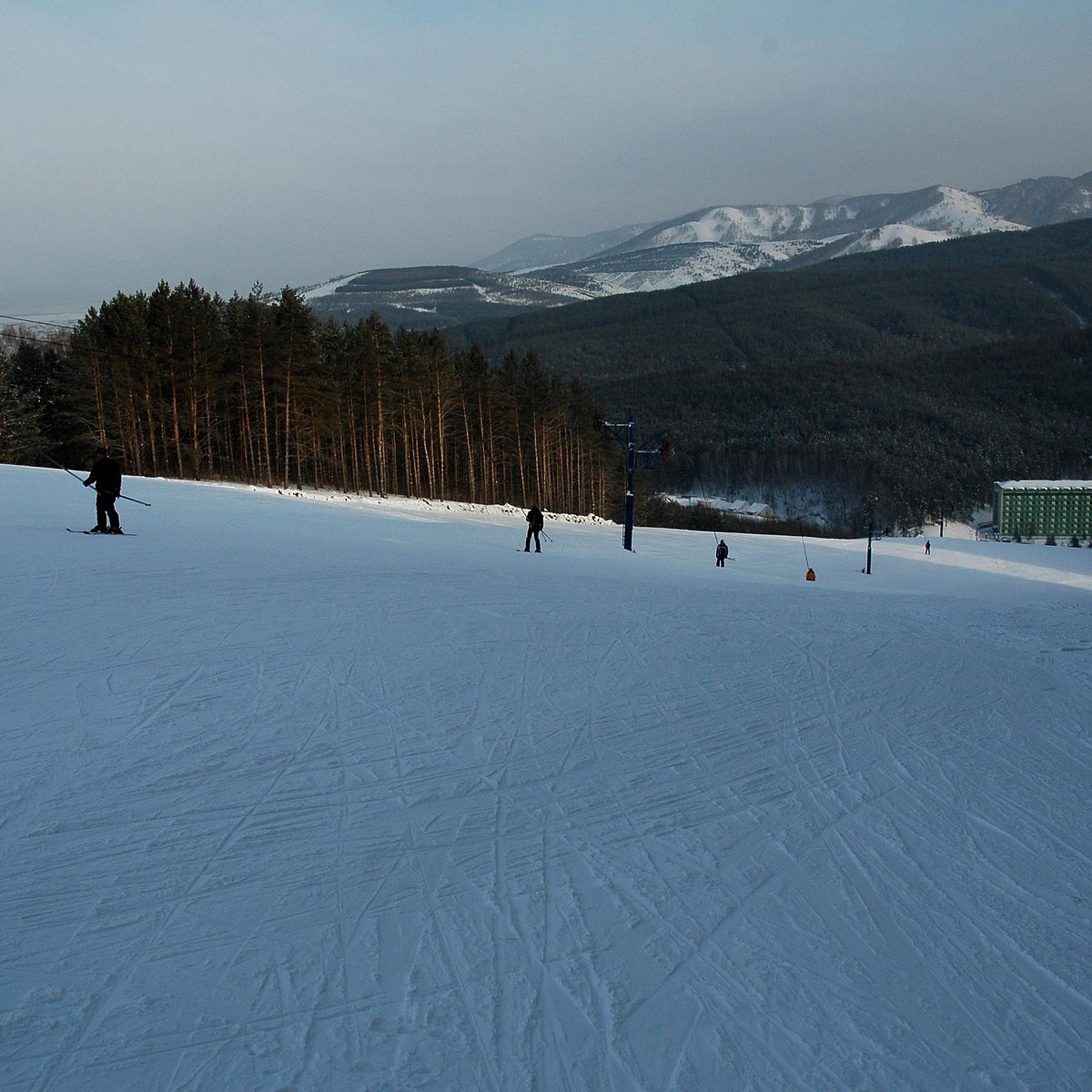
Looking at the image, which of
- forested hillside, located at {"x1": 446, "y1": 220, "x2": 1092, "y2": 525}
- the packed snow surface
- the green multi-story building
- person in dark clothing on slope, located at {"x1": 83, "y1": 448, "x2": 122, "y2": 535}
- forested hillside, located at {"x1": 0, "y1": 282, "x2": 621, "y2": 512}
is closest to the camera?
the packed snow surface

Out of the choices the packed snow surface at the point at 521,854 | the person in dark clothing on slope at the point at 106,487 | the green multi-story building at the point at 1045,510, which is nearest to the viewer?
the packed snow surface at the point at 521,854

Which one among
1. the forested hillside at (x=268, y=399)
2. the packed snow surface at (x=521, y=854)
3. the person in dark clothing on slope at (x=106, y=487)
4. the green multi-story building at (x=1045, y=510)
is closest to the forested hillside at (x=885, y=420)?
the green multi-story building at (x=1045, y=510)

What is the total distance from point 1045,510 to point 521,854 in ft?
401

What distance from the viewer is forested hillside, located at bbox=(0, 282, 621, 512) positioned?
3931 centimetres

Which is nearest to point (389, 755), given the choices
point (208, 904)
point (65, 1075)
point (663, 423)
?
point (208, 904)

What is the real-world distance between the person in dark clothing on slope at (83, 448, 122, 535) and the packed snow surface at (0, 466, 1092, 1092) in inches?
204

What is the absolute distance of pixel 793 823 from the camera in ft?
18.9

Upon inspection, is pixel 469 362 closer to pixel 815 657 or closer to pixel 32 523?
pixel 32 523

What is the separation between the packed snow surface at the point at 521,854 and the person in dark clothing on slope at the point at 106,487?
519cm

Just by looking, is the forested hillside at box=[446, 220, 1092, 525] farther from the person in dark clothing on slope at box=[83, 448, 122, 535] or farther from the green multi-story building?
the person in dark clothing on slope at box=[83, 448, 122, 535]

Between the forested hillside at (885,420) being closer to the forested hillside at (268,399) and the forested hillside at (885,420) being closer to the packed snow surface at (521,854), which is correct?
the forested hillside at (268,399)

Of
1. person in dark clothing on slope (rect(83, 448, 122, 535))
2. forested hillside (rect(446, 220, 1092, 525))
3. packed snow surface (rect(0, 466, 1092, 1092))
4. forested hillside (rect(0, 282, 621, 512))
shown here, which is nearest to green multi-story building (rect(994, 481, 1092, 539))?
forested hillside (rect(446, 220, 1092, 525))

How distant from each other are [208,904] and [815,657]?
7915 millimetres

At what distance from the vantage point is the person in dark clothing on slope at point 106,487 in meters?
15.6
